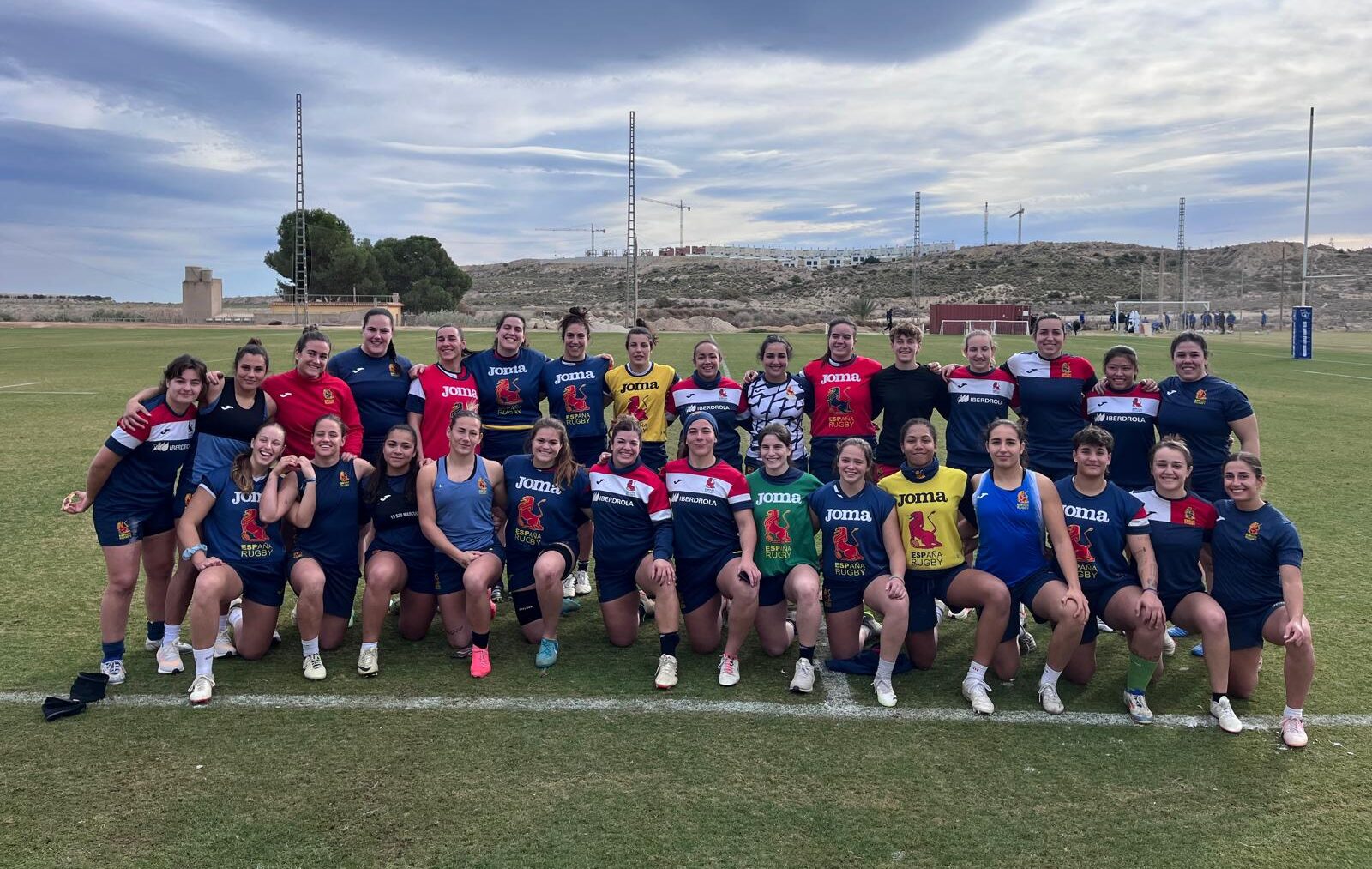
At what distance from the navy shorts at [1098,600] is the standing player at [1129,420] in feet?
4.06

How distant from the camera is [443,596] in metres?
4.98

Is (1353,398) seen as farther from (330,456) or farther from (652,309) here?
(652,309)

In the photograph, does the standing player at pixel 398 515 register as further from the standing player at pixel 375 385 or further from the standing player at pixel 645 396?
the standing player at pixel 645 396

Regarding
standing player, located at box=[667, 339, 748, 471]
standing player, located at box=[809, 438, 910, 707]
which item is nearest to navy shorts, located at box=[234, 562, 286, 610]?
standing player, located at box=[667, 339, 748, 471]

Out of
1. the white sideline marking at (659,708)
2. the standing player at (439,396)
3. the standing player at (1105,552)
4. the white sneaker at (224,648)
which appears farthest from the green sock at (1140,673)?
the white sneaker at (224,648)

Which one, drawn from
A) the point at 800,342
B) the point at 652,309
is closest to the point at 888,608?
the point at 800,342

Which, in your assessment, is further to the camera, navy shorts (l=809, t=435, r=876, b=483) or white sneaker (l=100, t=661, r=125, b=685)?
navy shorts (l=809, t=435, r=876, b=483)

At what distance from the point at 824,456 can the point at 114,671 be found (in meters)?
4.19

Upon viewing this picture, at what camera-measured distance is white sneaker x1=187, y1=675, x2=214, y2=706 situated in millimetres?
4289

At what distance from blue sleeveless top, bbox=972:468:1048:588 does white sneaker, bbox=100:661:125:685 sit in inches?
171

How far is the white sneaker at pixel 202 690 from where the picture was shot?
14.1ft

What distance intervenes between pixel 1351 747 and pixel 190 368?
565 centimetres

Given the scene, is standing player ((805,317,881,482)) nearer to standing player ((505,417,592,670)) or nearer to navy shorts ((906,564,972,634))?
navy shorts ((906,564,972,634))

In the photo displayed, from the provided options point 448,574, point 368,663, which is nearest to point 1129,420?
point 448,574
